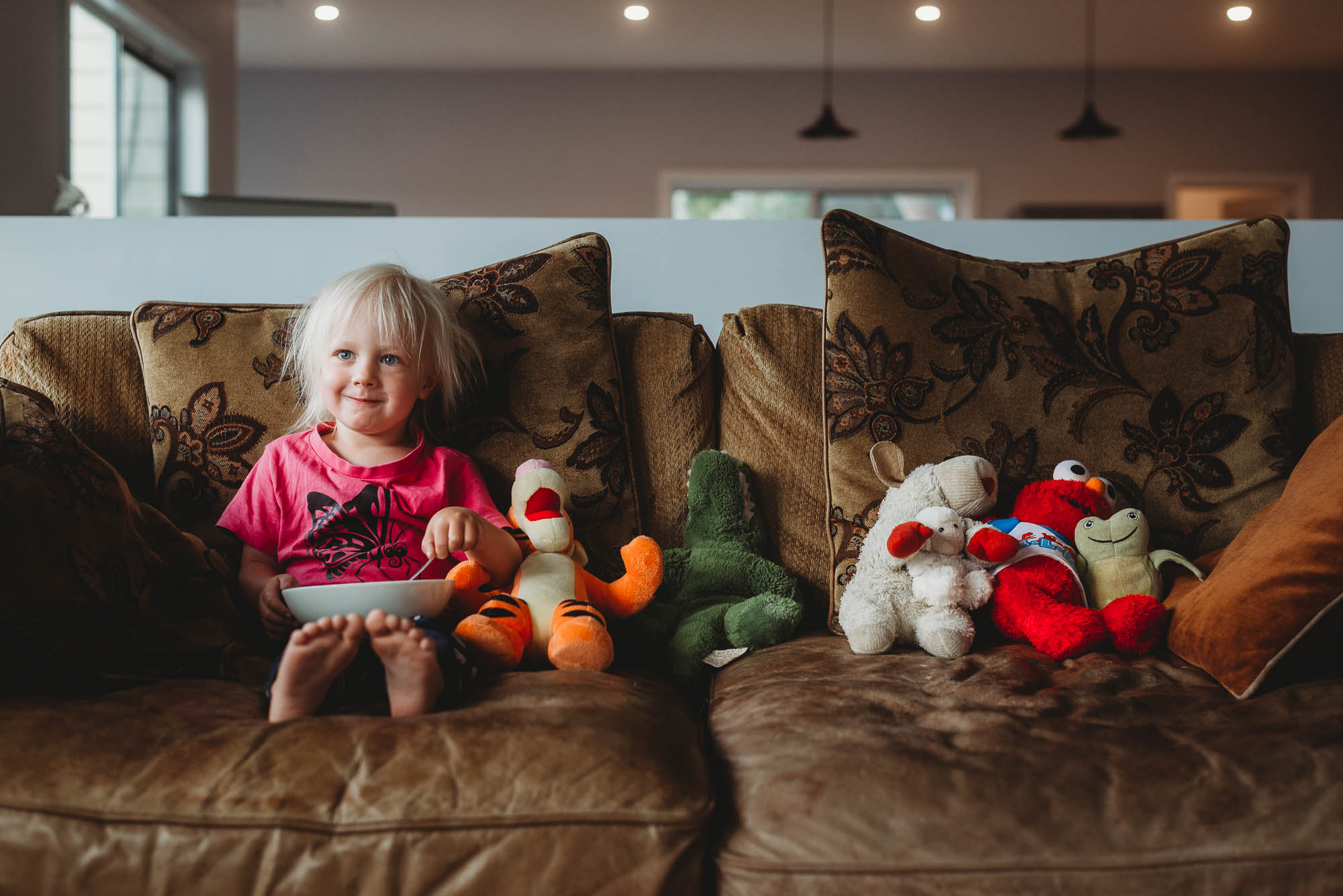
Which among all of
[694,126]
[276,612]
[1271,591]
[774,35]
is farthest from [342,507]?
[694,126]

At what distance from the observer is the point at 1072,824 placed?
76 cm

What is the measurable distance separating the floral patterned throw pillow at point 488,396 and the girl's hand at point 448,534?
0.79 feet

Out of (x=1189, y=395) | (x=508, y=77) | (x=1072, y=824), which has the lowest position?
(x=1072, y=824)

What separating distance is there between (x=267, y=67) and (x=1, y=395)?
19.5 ft

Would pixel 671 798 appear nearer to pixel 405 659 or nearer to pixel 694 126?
pixel 405 659

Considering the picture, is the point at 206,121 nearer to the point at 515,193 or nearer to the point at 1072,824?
the point at 515,193

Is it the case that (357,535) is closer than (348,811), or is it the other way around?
(348,811)

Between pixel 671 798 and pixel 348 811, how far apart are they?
25 cm

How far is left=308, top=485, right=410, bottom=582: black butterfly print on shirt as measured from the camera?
1242 millimetres

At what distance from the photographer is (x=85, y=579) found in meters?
1.00

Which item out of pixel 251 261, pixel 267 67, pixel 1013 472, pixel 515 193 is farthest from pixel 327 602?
pixel 267 67

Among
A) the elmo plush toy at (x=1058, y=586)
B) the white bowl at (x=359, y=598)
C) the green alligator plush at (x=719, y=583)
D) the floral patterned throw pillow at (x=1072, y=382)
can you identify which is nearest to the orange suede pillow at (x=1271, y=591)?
the elmo plush toy at (x=1058, y=586)

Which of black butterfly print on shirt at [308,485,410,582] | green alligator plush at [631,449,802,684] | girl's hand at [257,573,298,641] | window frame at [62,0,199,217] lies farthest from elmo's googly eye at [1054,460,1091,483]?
window frame at [62,0,199,217]

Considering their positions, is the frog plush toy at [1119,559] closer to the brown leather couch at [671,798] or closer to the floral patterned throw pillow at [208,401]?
the brown leather couch at [671,798]
